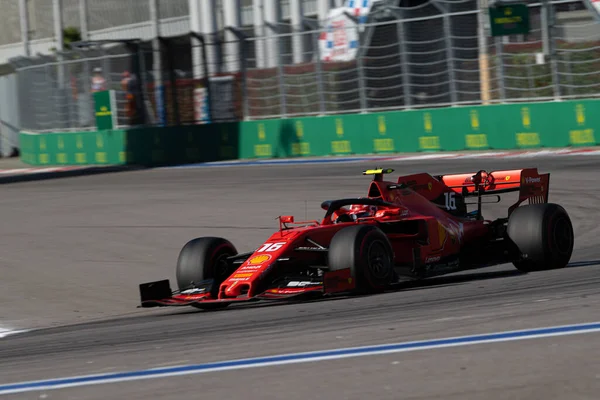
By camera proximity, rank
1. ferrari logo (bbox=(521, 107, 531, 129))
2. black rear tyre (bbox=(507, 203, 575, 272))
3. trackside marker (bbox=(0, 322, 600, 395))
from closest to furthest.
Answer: trackside marker (bbox=(0, 322, 600, 395)) → black rear tyre (bbox=(507, 203, 575, 272)) → ferrari logo (bbox=(521, 107, 531, 129))

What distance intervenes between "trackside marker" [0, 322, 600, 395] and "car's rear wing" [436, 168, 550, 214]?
4193 mm

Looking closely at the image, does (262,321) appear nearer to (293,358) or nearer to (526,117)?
(293,358)

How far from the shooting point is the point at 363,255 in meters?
8.23

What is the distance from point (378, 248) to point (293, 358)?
8.64ft

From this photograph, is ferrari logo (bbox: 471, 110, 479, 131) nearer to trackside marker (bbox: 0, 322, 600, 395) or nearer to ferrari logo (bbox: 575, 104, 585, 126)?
ferrari logo (bbox: 575, 104, 585, 126)

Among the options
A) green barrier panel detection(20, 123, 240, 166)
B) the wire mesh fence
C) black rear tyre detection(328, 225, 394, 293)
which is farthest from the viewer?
green barrier panel detection(20, 123, 240, 166)

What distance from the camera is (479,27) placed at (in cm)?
2155

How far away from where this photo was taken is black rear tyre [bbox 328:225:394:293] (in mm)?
8219

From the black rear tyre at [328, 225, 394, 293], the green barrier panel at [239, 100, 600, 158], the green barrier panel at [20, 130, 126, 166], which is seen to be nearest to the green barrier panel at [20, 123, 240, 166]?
the green barrier panel at [20, 130, 126, 166]

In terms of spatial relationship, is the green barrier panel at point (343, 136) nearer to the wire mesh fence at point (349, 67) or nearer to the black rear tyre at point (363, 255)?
the wire mesh fence at point (349, 67)

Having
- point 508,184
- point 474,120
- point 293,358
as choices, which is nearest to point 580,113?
point 474,120

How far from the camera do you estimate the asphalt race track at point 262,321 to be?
17.1ft

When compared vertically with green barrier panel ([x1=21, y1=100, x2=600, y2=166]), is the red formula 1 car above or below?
below

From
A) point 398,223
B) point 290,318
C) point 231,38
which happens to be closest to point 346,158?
point 231,38
